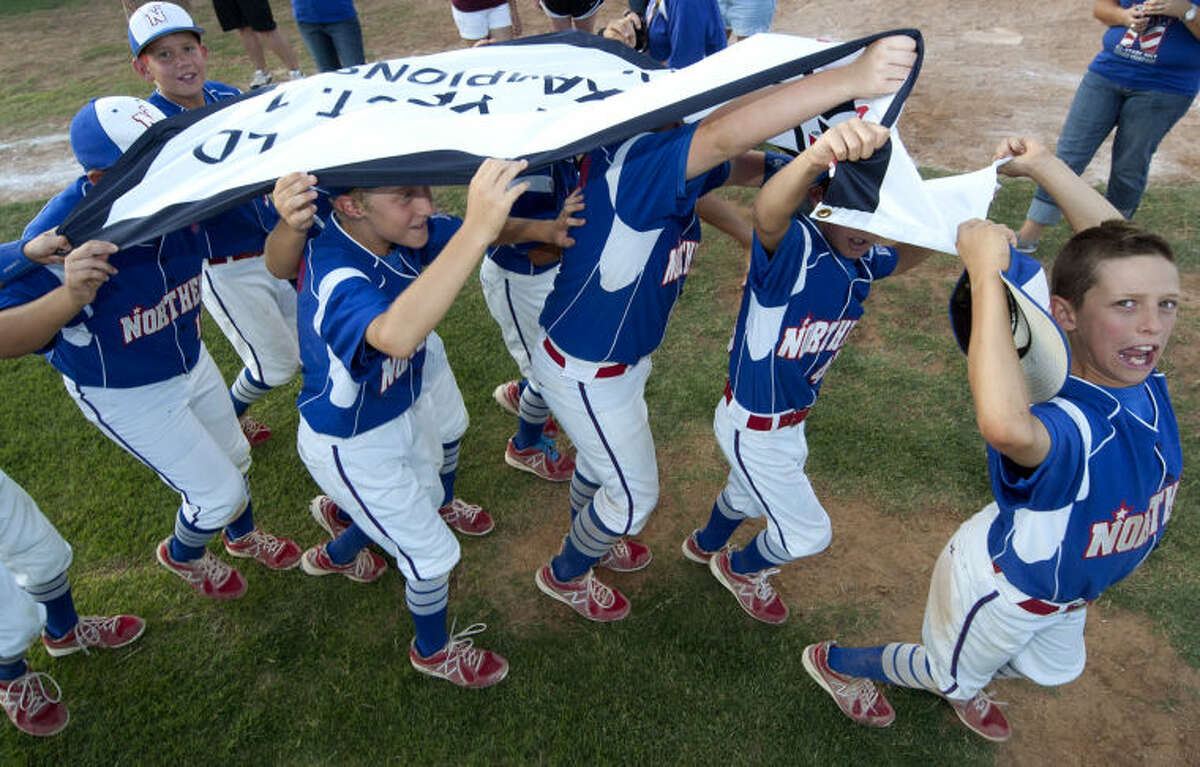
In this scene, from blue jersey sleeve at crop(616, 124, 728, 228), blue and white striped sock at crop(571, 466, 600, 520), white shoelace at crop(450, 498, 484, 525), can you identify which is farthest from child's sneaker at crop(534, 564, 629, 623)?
blue jersey sleeve at crop(616, 124, 728, 228)

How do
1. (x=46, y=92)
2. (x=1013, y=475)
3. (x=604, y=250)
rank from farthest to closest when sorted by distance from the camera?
(x=46, y=92)
(x=604, y=250)
(x=1013, y=475)

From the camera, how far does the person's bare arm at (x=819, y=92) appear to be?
2.38 meters

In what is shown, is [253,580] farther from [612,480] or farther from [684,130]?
[684,130]

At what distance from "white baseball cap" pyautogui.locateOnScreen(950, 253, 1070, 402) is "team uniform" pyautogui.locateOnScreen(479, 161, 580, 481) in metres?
1.68

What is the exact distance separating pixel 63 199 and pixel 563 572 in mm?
2559

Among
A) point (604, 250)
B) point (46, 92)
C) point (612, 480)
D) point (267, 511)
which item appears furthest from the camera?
point (46, 92)

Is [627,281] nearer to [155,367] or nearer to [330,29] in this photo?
[155,367]

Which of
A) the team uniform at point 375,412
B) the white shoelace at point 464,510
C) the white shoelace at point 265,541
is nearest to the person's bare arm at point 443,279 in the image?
the team uniform at point 375,412

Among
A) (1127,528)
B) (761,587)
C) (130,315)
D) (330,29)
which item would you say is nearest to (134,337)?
(130,315)

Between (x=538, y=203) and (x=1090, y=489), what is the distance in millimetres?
2368

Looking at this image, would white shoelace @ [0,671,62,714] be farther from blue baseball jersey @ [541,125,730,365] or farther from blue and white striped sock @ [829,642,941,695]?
A: blue and white striped sock @ [829,642,941,695]

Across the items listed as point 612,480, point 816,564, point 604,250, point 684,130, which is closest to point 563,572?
point 612,480

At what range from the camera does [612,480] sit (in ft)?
11.1

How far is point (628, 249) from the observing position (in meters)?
2.93
